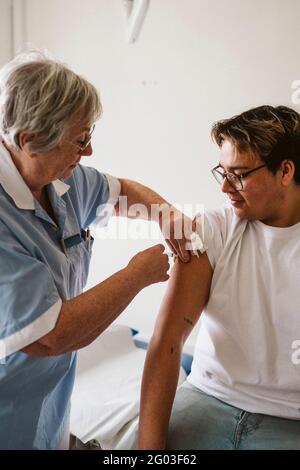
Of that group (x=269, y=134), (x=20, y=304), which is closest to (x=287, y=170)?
(x=269, y=134)

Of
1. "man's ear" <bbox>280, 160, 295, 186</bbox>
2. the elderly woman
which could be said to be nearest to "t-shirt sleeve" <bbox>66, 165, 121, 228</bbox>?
the elderly woman

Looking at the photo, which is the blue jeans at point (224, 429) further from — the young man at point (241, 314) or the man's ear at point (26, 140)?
the man's ear at point (26, 140)

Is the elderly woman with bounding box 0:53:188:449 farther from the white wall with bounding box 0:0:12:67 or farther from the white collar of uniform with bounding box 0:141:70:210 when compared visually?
the white wall with bounding box 0:0:12:67

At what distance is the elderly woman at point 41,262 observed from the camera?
0.90 metres

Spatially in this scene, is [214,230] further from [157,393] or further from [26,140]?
[26,140]

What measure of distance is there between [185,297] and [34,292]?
20.8 inches

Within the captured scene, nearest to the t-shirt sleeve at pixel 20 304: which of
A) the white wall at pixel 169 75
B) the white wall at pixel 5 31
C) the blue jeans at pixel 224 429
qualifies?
the blue jeans at pixel 224 429

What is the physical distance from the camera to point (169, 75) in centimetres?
197

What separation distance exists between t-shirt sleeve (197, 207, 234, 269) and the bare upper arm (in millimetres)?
28

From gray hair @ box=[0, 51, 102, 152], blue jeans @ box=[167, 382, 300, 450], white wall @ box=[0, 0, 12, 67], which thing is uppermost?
white wall @ box=[0, 0, 12, 67]

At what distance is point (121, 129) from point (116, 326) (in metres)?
0.99

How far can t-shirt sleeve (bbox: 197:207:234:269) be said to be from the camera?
1.32 m

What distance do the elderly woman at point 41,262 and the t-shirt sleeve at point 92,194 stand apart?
0.48 feet
